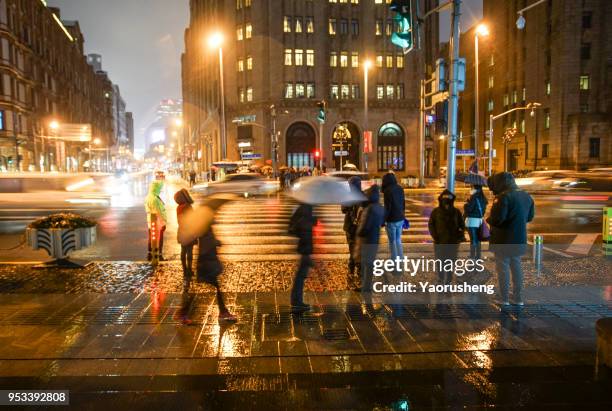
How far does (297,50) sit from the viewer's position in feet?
188

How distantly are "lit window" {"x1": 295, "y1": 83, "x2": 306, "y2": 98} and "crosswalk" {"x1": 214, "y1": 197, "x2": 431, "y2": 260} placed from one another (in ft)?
126

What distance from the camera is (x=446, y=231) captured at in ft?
27.0

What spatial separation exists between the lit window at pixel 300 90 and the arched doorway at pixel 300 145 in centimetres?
338

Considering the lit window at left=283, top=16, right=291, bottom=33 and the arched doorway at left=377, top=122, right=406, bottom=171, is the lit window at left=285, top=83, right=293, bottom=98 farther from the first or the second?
the arched doorway at left=377, top=122, right=406, bottom=171

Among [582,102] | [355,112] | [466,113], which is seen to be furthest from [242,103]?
[466,113]

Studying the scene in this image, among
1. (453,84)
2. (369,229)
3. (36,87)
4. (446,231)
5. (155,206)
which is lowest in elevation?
(446,231)

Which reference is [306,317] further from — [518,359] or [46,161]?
[46,161]

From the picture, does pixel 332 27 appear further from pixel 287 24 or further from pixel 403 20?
pixel 403 20

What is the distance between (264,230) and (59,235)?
6.97 metres

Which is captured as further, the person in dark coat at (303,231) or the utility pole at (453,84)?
the utility pole at (453,84)

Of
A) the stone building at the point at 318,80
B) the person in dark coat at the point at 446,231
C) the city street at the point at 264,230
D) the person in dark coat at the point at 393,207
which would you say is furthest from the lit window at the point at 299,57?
the person in dark coat at the point at 446,231

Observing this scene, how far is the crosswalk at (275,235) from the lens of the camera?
1184cm

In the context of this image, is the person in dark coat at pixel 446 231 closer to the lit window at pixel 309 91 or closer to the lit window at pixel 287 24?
the lit window at pixel 309 91

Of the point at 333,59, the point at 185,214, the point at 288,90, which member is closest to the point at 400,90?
the point at 333,59
